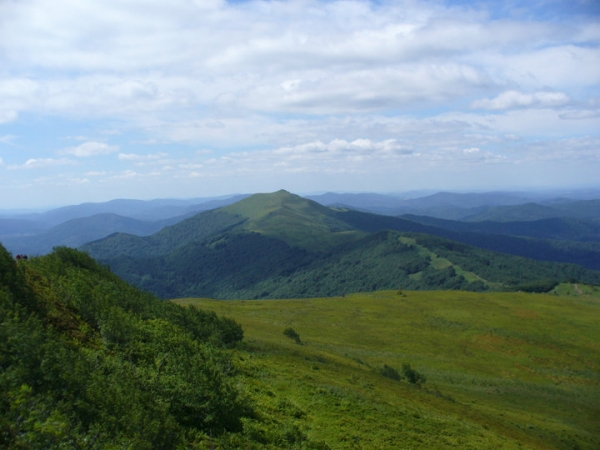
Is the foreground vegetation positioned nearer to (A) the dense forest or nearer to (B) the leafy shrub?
(A) the dense forest

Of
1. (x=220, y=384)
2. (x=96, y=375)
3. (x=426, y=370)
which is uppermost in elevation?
(x=96, y=375)

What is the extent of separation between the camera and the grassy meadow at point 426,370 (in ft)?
89.8

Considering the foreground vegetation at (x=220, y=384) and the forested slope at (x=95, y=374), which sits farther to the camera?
the foreground vegetation at (x=220, y=384)

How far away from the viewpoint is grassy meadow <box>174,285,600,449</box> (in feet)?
89.8

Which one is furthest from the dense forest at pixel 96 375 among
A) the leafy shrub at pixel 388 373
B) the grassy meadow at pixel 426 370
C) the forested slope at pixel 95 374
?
the leafy shrub at pixel 388 373

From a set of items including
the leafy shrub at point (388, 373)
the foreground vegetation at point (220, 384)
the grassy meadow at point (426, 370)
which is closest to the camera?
the foreground vegetation at point (220, 384)

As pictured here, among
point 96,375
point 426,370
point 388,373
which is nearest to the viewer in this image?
point 96,375

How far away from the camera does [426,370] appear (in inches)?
2822

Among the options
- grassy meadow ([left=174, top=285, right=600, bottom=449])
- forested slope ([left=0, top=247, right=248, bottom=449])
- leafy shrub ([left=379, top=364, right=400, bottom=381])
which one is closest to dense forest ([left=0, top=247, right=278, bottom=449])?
forested slope ([left=0, top=247, right=248, bottom=449])

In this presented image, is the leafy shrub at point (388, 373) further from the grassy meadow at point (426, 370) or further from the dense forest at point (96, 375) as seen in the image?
the dense forest at point (96, 375)

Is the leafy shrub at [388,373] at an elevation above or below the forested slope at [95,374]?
below

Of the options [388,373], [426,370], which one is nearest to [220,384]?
[388,373]

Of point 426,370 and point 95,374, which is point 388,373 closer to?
point 426,370

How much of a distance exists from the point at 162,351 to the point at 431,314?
4158 inches
